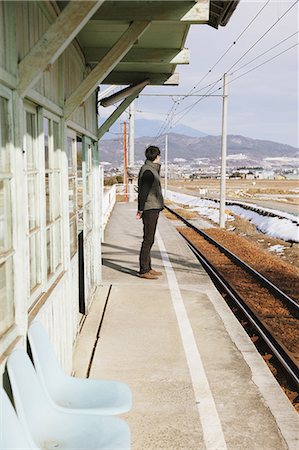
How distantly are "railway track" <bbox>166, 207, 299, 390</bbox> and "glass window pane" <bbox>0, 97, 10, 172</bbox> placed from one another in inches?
142

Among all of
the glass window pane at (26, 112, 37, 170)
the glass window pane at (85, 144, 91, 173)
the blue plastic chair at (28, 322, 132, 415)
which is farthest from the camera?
the glass window pane at (85, 144, 91, 173)

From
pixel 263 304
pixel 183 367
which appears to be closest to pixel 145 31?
pixel 183 367

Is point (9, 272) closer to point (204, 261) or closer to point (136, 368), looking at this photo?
point (136, 368)

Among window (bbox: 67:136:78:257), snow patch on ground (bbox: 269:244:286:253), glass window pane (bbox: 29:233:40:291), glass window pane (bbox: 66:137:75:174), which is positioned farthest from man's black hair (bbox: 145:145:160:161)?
snow patch on ground (bbox: 269:244:286:253)

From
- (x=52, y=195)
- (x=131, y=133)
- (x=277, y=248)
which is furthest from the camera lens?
(x=131, y=133)

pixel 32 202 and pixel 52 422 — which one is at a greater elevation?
pixel 32 202

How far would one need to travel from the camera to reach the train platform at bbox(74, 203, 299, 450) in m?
3.41

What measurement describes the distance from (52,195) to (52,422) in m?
1.79

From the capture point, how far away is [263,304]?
26.3 ft

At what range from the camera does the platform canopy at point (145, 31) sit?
3826mm

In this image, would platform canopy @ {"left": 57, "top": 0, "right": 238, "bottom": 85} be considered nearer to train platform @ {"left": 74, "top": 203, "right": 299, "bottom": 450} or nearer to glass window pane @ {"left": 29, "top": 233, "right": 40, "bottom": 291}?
glass window pane @ {"left": 29, "top": 233, "right": 40, "bottom": 291}

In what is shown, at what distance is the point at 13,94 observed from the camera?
8.50ft

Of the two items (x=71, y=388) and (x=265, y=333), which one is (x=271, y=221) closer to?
(x=265, y=333)

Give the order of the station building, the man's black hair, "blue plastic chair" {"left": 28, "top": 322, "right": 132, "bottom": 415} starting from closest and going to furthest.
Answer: the station building
"blue plastic chair" {"left": 28, "top": 322, "right": 132, "bottom": 415}
the man's black hair
